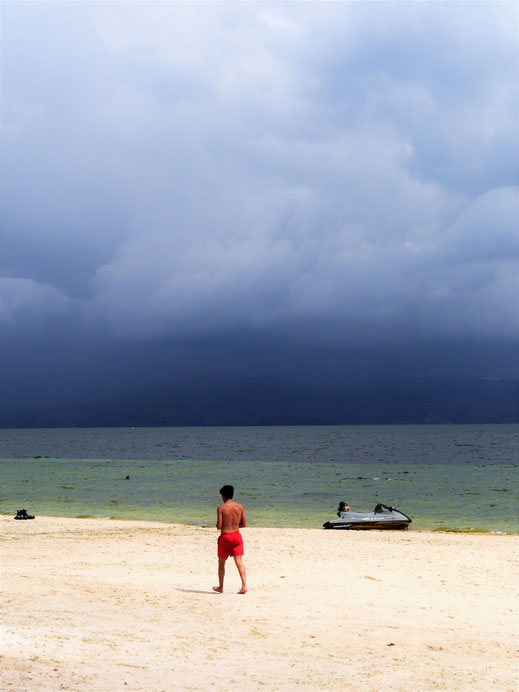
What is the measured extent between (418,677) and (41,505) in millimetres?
34584

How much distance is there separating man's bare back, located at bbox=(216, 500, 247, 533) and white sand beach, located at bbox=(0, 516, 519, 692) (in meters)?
1.46

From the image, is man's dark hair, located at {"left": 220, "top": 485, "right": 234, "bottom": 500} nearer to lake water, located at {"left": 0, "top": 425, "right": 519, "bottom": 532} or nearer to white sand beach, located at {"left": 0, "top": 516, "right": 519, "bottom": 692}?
white sand beach, located at {"left": 0, "top": 516, "right": 519, "bottom": 692}

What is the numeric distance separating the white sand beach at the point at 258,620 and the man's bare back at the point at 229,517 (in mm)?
1457

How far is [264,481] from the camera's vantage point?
59.7 meters

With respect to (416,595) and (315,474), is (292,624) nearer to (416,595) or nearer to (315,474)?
(416,595)

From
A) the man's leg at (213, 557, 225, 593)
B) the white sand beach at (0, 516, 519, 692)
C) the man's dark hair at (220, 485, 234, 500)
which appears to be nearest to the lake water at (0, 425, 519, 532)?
the white sand beach at (0, 516, 519, 692)

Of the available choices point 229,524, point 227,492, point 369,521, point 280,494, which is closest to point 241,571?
point 229,524

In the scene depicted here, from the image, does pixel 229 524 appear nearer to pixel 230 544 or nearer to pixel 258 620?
pixel 230 544

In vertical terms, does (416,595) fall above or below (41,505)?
above

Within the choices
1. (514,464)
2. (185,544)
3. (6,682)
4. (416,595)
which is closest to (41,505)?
(185,544)

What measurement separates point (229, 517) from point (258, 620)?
1.91 meters

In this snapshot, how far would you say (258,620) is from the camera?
10734 mm

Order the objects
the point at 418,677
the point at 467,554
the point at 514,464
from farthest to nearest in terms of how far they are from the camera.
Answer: the point at 514,464, the point at 467,554, the point at 418,677

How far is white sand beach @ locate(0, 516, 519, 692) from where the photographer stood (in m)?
7.92
